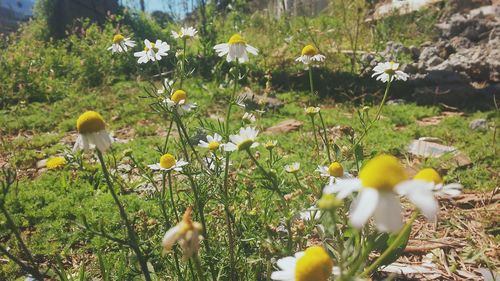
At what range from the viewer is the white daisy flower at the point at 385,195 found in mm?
685

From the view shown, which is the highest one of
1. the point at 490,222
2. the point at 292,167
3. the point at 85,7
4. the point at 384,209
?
the point at 85,7

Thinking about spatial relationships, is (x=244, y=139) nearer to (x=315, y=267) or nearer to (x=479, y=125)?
(x=315, y=267)

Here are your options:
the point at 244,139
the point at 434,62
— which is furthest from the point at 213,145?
the point at 434,62

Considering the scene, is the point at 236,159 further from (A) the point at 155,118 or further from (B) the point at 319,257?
(B) the point at 319,257

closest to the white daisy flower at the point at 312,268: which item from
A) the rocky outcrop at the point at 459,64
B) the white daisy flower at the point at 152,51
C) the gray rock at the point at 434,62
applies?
the white daisy flower at the point at 152,51

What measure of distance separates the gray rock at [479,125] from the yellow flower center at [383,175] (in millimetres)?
4002

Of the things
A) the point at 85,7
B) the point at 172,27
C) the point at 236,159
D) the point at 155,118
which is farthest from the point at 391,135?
the point at 85,7

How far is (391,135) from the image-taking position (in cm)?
423

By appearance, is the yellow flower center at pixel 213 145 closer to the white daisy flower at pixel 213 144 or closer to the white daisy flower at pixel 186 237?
the white daisy flower at pixel 213 144

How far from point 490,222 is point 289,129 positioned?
248 cm

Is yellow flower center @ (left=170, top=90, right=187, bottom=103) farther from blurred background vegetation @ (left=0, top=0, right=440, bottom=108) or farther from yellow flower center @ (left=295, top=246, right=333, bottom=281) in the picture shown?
blurred background vegetation @ (left=0, top=0, right=440, bottom=108)

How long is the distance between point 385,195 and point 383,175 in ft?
0.11

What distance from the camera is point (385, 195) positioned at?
73 cm

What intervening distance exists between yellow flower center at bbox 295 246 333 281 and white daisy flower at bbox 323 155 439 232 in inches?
8.4
